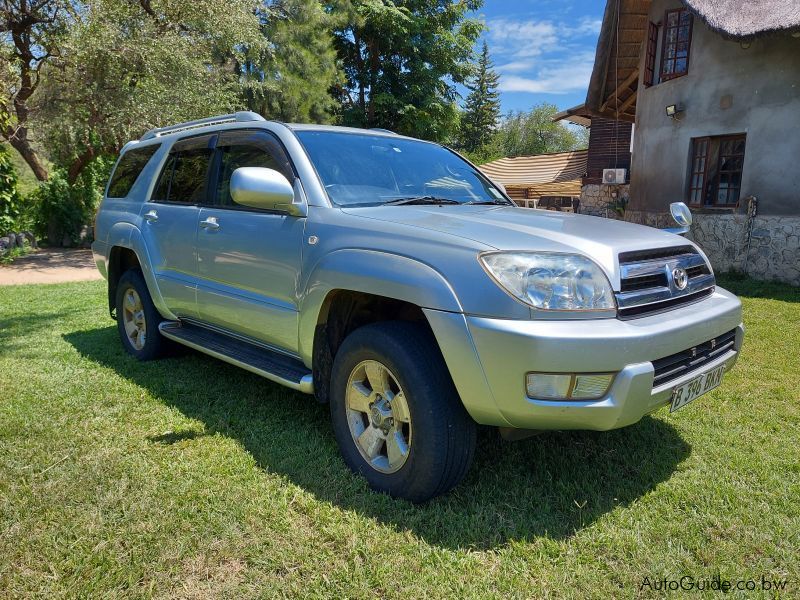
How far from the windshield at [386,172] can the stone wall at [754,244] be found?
7695 millimetres

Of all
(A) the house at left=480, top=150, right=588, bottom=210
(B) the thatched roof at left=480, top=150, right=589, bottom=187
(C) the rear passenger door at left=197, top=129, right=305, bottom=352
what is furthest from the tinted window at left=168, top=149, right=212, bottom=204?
(B) the thatched roof at left=480, top=150, right=589, bottom=187

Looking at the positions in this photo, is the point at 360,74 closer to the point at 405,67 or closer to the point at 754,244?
the point at 405,67

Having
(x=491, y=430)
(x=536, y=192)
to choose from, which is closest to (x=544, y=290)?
(x=491, y=430)

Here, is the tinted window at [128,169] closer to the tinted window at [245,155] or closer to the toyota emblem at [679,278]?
the tinted window at [245,155]

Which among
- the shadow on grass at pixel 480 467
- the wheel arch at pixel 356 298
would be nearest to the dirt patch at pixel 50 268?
the shadow on grass at pixel 480 467

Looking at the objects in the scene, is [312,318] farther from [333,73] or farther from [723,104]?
[333,73]

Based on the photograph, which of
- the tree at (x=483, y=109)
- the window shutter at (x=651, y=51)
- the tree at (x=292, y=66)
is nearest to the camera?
the window shutter at (x=651, y=51)

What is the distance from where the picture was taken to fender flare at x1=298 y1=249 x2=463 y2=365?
2439 mm

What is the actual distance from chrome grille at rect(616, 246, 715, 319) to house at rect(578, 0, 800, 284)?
7.92 metres

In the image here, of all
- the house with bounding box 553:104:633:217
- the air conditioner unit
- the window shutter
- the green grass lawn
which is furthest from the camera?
the house with bounding box 553:104:633:217

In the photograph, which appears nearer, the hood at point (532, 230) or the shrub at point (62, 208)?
the hood at point (532, 230)

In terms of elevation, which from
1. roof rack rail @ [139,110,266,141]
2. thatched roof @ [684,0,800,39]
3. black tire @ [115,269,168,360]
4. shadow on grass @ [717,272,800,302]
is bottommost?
shadow on grass @ [717,272,800,302]

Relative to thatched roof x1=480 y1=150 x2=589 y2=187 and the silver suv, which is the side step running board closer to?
the silver suv

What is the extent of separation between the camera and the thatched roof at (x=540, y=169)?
25094mm
